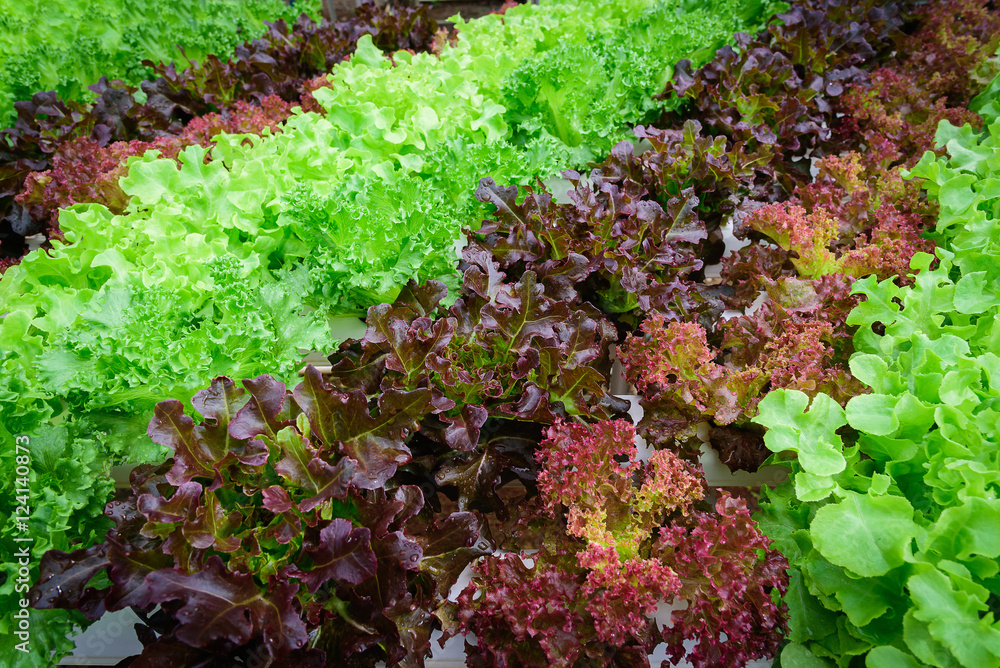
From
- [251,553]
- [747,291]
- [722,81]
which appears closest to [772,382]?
[747,291]

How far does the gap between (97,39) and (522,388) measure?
10.8 ft

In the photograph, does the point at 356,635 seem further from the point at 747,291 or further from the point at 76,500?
the point at 747,291

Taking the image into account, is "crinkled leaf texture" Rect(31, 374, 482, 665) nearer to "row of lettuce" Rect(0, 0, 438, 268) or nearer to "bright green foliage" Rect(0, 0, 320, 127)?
"row of lettuce" Rect(0, 0, 438, 268)

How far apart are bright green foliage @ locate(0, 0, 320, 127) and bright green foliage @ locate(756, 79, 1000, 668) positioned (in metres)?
3.60

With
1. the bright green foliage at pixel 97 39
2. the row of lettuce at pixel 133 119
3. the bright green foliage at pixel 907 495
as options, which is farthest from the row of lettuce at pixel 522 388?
the bright green foliage at pixel 97 39

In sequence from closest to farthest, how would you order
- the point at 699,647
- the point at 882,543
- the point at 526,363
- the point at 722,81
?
the point at 882,543 < the point at 699,647 < the point at 526,363 < the point at 722,81

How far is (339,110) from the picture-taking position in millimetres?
2127

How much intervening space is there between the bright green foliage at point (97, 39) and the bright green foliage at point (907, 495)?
3.60 meters

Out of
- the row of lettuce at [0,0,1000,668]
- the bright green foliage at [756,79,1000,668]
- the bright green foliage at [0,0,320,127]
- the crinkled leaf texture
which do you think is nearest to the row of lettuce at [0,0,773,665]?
the row of lettuce at [0,0,1000,668]

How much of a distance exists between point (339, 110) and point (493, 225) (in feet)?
2.65

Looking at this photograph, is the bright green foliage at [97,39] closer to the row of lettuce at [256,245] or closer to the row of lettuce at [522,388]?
the row of lettuce at [256,245]
